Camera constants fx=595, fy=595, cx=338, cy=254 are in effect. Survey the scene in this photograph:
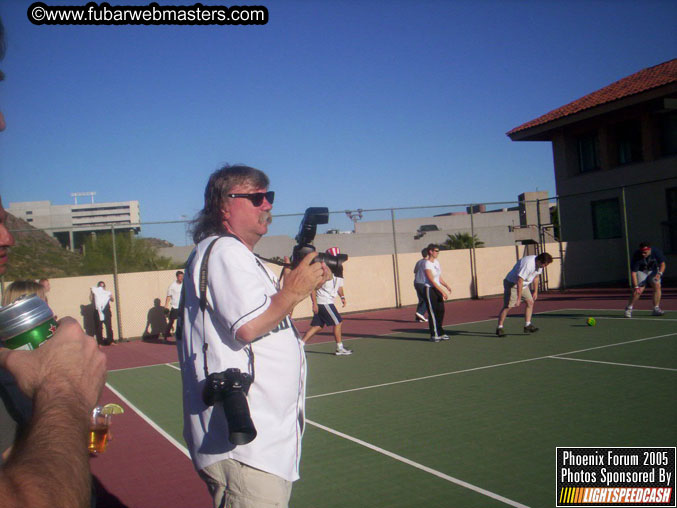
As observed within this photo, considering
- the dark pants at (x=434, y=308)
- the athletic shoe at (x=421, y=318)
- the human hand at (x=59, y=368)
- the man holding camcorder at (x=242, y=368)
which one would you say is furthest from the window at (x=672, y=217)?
the human hand at (x=59, y=368)

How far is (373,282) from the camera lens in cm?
2047

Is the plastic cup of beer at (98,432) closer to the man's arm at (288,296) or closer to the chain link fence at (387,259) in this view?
the man's arm at (288,296)

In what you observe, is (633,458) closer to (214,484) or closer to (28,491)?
(214,484)

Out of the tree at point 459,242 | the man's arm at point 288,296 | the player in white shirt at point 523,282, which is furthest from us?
the tree at point 459,242

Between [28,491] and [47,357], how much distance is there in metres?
0.31

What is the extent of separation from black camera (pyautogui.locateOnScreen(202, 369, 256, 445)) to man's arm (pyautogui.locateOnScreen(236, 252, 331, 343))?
0.15 m

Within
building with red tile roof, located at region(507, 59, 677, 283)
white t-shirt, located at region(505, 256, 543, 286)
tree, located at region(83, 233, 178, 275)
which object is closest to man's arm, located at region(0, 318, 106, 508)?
white t-shirt, located at region(505, 256, 543, 286)

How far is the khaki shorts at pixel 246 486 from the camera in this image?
2174 millimetres

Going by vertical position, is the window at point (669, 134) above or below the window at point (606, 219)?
above

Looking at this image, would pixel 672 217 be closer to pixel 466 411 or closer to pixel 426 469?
pixel 466 411

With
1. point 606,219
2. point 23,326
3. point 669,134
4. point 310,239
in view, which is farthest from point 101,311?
point 669,134

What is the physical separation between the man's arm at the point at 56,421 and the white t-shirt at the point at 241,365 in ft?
2.72

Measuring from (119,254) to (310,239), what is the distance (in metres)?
16.7

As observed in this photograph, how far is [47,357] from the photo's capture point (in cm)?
130
